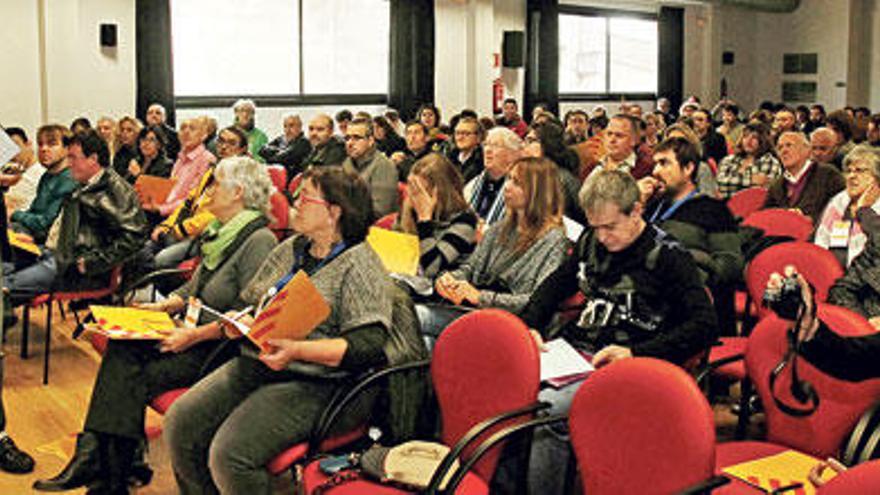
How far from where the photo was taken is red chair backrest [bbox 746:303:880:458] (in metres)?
3.08

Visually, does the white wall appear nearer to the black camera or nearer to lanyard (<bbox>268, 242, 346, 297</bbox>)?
lanyard (<bbox>268, 242, 346, 297</bbox>)

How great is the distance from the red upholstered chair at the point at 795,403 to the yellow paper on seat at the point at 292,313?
1221mm

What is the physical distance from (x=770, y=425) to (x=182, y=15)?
1026cm

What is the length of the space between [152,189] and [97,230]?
2.02 metres

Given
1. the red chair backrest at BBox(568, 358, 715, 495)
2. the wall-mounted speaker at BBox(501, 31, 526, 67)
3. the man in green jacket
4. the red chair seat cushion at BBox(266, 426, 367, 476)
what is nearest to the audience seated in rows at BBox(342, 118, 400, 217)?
the man in green jacket

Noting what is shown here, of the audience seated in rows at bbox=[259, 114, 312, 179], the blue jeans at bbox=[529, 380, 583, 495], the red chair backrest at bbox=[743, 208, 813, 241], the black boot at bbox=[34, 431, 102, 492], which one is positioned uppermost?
the audience seated in rows at bbox=[259, 114, 312, 179]

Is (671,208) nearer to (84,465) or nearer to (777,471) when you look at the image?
(777,471)

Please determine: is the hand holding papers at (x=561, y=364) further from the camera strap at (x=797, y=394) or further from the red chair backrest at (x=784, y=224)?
the red chair backrest at (x=784, y=224)

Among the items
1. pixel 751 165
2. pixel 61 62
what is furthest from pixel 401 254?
pixel 61 62

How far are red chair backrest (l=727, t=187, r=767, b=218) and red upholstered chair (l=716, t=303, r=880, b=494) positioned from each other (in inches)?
127

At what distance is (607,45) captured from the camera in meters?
17.7

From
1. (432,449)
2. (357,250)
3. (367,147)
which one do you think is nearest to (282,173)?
(367,147)

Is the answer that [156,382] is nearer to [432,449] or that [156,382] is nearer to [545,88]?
[432,449]

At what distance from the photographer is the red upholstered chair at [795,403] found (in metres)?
3.08
